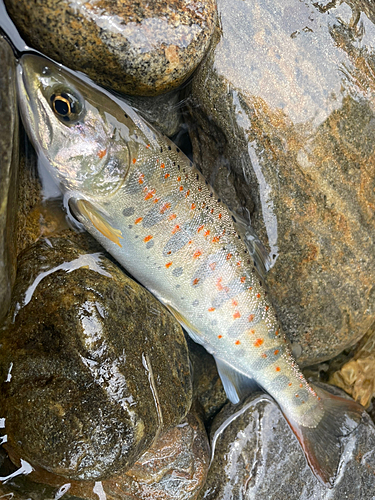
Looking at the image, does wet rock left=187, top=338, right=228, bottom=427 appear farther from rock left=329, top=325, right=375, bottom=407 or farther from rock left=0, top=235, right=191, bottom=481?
rock left=329, top=325, right=375, bottom=407

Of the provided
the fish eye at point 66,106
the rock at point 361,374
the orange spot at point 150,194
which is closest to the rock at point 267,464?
the rock at point 361,374

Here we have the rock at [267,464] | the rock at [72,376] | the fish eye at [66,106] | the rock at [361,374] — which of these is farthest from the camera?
the rock at [361,374]

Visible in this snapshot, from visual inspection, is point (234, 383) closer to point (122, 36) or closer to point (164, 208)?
point (164, 208)

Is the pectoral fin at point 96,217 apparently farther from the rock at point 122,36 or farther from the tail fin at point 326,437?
the tail fin at point 326,437

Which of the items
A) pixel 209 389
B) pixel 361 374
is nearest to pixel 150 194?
pixel 209 389

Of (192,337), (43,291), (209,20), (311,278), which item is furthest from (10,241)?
(311,278)
